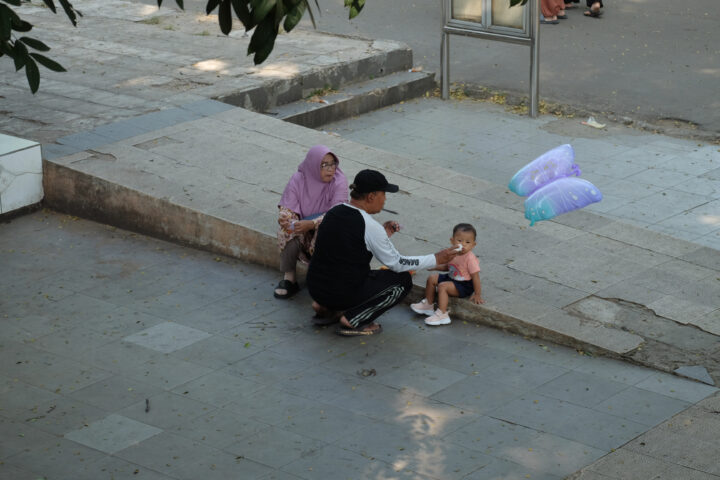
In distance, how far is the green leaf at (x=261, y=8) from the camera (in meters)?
4.27

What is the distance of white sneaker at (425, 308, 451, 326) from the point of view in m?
7.22

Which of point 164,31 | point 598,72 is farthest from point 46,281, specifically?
point 598,72

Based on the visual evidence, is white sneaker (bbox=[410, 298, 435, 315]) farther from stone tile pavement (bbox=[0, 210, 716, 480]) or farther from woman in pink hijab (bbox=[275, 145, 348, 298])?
woman in pink hijab (bbox=[275, 145, 348, 298])

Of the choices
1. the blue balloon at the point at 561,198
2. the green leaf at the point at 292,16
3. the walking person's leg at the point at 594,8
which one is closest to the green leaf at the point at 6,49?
the green leaf at the point at 292,16

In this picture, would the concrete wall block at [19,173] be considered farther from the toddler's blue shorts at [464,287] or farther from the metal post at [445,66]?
the metal post at [445,66]

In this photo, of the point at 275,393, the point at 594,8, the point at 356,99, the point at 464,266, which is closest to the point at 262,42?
the point at 275,393

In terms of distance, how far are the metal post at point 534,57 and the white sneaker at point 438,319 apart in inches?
226

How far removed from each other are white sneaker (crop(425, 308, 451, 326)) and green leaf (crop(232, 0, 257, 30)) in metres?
3.23

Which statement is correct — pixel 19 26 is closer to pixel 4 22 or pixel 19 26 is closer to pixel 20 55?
pixel 20 55

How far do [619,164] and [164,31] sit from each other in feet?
22.8

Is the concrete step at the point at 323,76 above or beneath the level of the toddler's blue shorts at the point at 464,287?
above

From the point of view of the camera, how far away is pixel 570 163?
771 cm

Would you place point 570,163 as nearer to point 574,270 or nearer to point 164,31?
point 574,270

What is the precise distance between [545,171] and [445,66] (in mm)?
5749
